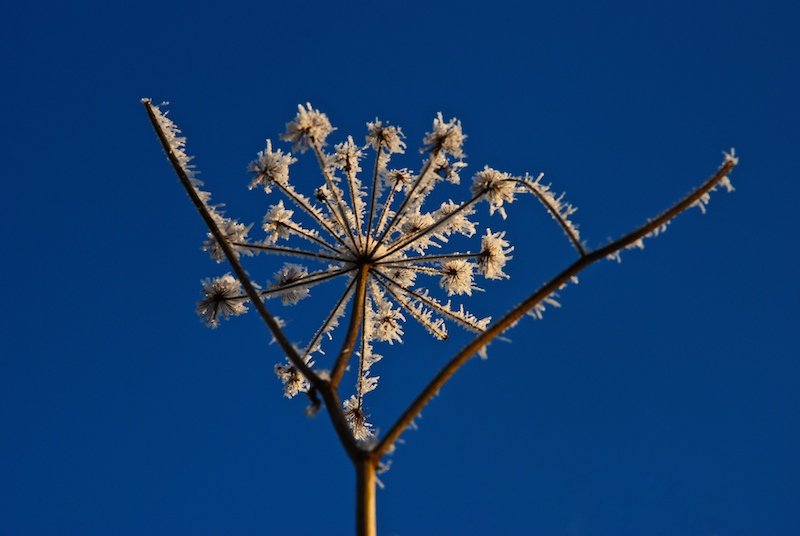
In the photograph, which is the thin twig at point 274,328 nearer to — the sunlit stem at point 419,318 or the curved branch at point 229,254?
the curved branch at point 229,254

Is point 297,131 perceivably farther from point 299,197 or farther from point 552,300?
point 552,300

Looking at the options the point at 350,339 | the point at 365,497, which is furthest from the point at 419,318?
the point at 365,497

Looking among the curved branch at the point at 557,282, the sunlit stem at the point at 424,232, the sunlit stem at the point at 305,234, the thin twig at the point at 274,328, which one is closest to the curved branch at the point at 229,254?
the thin twig at the point at 274,328

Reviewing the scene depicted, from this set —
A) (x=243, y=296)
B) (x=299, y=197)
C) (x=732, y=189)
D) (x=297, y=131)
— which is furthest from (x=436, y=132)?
(x=732, y=189)

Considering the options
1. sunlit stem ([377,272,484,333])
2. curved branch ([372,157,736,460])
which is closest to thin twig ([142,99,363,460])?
curved branch ([372,157,736,460])

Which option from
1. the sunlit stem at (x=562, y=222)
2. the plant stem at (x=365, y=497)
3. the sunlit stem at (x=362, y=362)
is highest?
the sunlit stem at (x=362, y=362)

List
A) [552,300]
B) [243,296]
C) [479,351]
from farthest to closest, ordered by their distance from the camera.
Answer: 1. [243,296]
2. [552,300]
3. [479,351]
